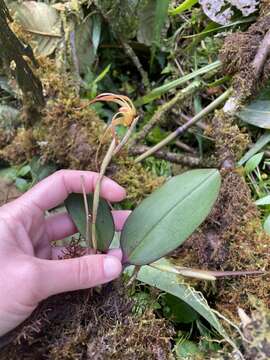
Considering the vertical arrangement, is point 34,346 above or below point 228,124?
below

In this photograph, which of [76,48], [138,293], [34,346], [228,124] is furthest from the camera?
[76,48]

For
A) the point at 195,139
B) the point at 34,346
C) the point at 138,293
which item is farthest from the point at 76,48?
the point at 34,346

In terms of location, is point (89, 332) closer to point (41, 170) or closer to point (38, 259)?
point (38, 259)

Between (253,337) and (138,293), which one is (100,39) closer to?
(138,293)

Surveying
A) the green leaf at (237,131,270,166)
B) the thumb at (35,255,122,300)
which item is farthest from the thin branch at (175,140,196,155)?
the thumb at (35,255,122,300)

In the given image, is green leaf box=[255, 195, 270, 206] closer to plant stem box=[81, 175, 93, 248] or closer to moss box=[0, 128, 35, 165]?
plant stem box=[81, 175, 93, 248]

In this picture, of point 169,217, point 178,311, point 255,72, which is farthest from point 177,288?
point 255,72
